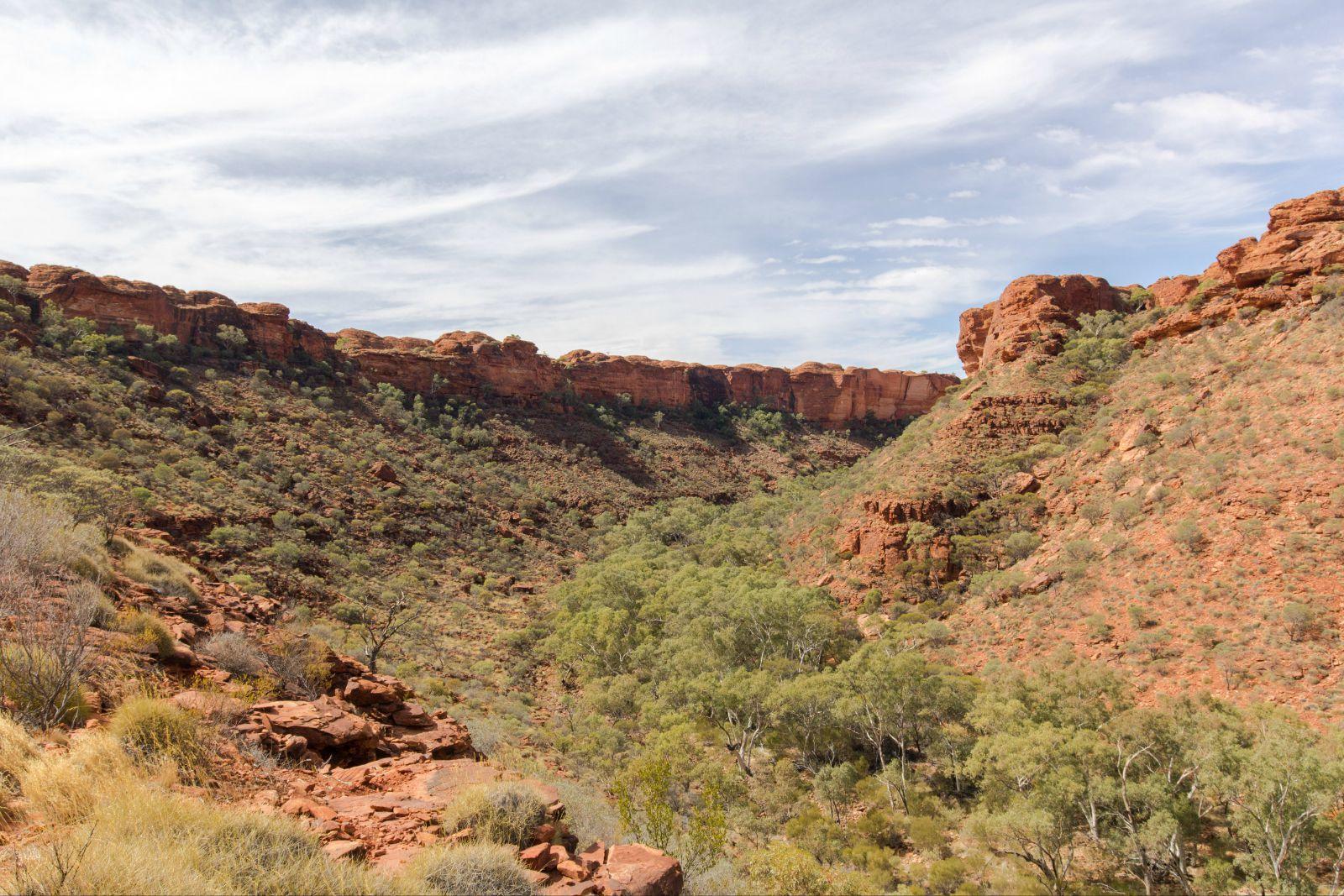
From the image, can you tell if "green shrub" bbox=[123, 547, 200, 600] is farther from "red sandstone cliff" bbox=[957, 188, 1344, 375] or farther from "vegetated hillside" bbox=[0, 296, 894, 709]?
"red sandstone cliff" bbox=[957, 188, 1344, 375]

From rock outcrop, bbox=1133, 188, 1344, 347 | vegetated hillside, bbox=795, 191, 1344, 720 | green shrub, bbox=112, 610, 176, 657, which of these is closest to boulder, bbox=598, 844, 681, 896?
green shrub, bbox=112, 610, 176, 657

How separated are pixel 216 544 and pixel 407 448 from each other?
19330 millimetres

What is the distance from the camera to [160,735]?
647 cm

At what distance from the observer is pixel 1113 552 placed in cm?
1995

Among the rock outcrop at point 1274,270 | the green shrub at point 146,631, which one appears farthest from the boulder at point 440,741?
the rock outcrop at point 1274,270

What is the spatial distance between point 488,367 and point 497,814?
5378 cm

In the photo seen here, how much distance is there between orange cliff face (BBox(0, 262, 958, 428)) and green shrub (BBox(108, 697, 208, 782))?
4327 centimetres

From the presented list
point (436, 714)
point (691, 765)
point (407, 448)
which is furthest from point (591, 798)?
point (407, 448)

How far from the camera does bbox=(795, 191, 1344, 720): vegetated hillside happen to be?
1545 cm

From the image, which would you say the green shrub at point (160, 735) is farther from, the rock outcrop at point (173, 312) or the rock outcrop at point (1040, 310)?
the rock outcrop at point (173, 312)

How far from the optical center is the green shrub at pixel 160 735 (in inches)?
242

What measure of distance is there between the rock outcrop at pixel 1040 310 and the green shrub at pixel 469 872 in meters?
38.5

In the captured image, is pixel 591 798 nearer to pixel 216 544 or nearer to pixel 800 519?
pixel 216 544

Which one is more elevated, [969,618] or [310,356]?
[310,356]
